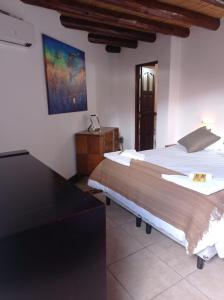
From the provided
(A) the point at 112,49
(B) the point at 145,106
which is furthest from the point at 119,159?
(A) the point at 112,49

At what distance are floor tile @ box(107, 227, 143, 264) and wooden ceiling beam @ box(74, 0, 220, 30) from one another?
240 cm

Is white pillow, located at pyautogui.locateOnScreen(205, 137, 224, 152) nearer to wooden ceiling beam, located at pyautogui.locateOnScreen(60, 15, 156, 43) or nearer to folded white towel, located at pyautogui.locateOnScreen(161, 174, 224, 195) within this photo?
folded white towel, located at pyautogui.locateOnScreen(161, 174, 224, 195)

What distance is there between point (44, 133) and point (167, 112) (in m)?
2.22

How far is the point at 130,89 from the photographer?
192 inches

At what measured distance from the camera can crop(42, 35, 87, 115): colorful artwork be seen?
3250mm

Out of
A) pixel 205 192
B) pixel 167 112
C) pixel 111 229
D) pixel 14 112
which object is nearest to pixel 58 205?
pixel 205 192

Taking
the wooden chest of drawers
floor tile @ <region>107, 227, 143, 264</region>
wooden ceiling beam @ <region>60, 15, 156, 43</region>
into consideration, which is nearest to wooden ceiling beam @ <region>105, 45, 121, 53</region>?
wooden ceiling beam @ <region>60, 15, 156, 43</region>

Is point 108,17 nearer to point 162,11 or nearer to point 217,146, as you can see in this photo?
point 162,11

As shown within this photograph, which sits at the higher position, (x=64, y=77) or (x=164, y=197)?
(x=64, y=77)

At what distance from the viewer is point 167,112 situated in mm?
4105

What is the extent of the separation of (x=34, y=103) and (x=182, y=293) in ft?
8.70

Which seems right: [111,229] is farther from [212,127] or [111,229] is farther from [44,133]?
[212,127]

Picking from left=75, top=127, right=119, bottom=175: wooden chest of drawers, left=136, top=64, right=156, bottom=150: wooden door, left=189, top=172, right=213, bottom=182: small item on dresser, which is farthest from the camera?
left=136, top=64, right=156, bottom=150: wooden door

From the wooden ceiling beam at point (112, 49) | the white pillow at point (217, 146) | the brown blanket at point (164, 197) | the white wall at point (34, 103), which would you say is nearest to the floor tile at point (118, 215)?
the brown blanket at point (164, 197)
